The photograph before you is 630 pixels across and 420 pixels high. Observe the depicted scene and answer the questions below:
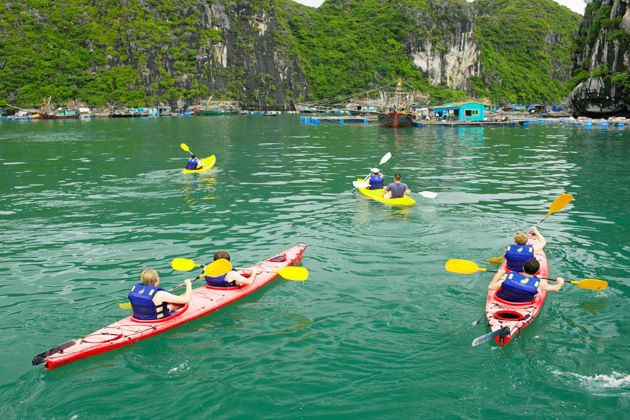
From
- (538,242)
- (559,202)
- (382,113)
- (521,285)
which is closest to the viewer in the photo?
(521,285)

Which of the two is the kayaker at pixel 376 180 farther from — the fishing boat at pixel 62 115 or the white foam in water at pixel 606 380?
the fishing boat at pixel 62 115

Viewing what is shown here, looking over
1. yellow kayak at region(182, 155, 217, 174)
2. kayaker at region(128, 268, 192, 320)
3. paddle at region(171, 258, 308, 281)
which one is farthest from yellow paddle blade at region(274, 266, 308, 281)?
yellow kayak at region(182, 155, 217, 174)

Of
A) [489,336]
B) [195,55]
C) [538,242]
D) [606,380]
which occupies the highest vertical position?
[195,55]

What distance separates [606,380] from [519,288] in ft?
8.02

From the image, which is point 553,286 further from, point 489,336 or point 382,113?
point 382,113

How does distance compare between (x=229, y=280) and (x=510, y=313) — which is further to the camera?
(x=229, y=280)

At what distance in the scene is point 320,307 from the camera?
1093 centimetres

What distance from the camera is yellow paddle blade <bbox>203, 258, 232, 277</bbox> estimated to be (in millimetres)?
10898

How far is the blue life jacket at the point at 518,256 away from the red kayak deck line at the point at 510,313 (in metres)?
0.86

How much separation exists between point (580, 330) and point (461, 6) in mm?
197326

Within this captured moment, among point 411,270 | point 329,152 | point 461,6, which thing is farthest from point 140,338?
point 461,6

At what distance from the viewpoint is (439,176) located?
2883 cm

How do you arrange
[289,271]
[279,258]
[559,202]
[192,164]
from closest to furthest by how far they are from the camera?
[289,271]
[279,258]
[559,202]
[192,164]

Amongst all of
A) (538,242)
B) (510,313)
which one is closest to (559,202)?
(538,242)
